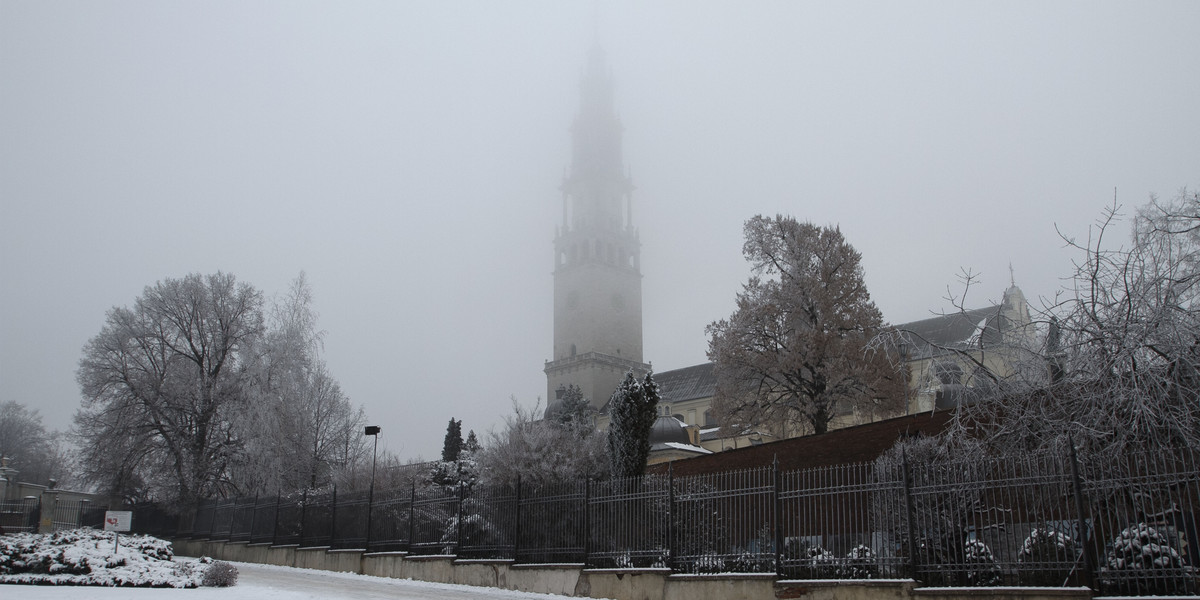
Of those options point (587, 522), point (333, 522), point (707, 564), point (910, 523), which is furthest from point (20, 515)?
point (910, 523)

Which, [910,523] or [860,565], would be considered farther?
[860,565]

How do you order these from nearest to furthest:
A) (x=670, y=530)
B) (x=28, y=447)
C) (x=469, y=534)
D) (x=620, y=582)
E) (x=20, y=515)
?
1. (x=670, y=530)
2. (x=620, y=582)
3. (x=469, y=534)
4. (x=20, y=515)
5. (x=28, y=447)

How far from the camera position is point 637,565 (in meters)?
17.0

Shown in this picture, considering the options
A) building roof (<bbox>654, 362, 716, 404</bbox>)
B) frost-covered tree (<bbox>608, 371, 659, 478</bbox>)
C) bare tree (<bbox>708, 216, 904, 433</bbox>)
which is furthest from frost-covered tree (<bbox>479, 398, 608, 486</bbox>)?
building roof (<bbox>654, 362, 716, 404</bbox>)

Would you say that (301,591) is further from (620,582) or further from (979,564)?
(979,564)

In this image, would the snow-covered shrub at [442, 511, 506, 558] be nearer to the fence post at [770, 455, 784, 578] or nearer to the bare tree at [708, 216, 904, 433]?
the fence post at [770, 455, 784, 578]

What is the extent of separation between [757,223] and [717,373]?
6.64m

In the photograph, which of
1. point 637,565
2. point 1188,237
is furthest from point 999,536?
point 637,565

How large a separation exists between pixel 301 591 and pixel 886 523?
36.5 ft

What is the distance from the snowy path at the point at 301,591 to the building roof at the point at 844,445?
23.9 feet

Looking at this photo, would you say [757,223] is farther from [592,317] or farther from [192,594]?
[592,317]

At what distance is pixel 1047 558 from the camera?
12289 millimetres

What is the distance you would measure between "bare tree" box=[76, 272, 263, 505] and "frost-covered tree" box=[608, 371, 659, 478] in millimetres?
20954

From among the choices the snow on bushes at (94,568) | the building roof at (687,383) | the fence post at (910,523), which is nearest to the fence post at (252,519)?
the snow on bushes at (94,568)
